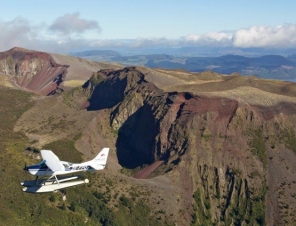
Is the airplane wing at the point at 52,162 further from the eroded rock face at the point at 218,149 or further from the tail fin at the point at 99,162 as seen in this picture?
the eroded rock face at the point at 218,149

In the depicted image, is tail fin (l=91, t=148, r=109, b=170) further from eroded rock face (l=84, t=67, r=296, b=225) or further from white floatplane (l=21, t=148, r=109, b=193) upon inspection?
eroded rock face (l=84, t=67, r=296, b=225)

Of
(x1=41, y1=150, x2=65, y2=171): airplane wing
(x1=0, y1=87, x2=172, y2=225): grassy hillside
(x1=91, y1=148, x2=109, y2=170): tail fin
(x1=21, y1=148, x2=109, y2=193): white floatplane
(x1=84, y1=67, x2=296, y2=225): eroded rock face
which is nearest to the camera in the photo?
(x1=41, y1=150, x2=65, y2=171): airplane wing

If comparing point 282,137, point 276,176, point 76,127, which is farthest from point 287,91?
point 76,127

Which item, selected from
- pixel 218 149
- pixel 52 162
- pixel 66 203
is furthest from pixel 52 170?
pixel 218 149

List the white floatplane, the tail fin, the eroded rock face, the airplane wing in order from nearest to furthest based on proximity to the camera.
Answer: the airplane wing < the white floatplane < the tail fin < the eroded rock face

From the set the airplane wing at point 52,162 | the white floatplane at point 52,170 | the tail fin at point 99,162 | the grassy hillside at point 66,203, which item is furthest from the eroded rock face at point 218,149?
the airplane wing at point 52,162

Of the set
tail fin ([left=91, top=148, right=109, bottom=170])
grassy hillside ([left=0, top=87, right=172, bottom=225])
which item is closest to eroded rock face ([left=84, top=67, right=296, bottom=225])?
grassy hillside ([left=0, top=87, right=172, bottom=225])

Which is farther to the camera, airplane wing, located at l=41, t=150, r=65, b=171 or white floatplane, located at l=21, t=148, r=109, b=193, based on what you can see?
white floatplane, located at l=21, t=148, r=109, b=193

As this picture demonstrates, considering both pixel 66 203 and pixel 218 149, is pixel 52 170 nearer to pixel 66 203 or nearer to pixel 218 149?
pixel 66 203

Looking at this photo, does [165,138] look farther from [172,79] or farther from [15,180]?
[15,180]
